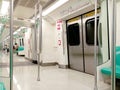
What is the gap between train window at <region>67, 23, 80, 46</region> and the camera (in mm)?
5516

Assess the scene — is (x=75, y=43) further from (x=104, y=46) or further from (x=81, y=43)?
(x=104, y=46)

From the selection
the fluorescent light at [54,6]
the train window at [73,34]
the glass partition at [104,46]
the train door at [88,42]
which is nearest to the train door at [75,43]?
the train window at [73,34]

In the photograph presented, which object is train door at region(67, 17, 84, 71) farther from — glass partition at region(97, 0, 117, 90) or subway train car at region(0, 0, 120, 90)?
glass partition at region(97, 0, 117, 90)

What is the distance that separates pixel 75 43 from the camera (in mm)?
5652

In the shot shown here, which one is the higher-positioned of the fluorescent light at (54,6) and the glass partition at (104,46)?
the fluorescent light at (54,6)

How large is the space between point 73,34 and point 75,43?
38cm

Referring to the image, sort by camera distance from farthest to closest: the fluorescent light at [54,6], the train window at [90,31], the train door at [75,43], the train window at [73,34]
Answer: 1. the train window at [73,34]
2. the train door at [75,43]
3. the fluorescent light at [54,6]
4. the train window at [90,31]

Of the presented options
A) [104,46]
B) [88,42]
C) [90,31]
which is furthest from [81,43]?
[104,46]

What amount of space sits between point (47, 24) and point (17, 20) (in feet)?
4.76

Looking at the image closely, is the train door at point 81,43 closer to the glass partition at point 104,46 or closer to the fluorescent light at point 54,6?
the fluorescent light at point 54,6

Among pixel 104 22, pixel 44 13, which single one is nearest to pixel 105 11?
pixel 104 22

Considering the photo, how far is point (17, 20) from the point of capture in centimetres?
704

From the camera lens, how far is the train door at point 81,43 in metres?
4.82

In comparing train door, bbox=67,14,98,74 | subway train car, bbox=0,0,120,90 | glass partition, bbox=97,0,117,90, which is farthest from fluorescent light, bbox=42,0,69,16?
glass partition, bbox=97,0,117,90
